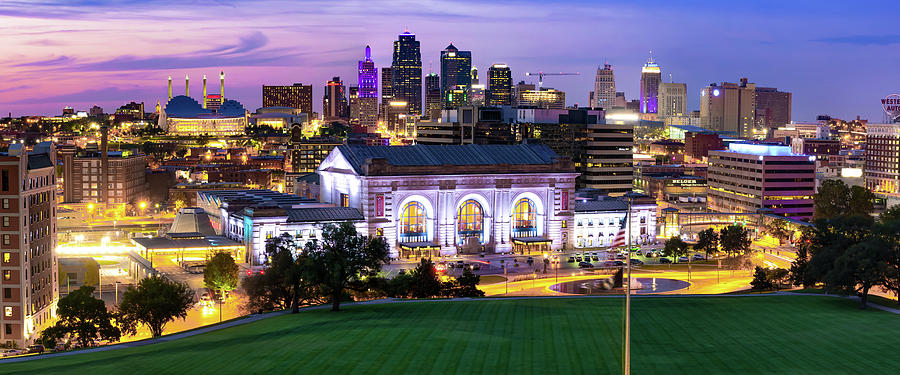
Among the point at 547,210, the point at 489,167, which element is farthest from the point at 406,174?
the point at 547,210

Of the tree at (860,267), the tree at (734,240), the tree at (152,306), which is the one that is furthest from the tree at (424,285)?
the tree at (734,240)

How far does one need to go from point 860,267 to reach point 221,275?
70.8 m

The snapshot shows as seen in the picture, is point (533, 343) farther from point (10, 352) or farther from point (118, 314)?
point (10, 352)

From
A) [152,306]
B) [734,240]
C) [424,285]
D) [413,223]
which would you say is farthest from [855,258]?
[413,223]

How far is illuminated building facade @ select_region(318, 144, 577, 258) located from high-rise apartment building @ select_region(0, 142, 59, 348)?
5484 cm

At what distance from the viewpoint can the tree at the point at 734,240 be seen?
16238cm

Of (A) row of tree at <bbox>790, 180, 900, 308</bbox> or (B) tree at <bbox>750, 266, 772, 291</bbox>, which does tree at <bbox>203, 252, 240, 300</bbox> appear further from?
(A) row of tree at <bbox>790, 180, 900, 308</bbox>

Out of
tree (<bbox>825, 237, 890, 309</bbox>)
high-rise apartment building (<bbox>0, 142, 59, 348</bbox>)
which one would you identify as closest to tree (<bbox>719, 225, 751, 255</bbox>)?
tree (<bbox>825, 237, 890, 309</bbox>)

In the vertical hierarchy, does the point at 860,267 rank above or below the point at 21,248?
above

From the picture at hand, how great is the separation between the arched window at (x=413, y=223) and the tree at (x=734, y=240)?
4857 centimetres

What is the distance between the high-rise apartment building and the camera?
11100 centimetres

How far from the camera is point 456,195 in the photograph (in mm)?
166750

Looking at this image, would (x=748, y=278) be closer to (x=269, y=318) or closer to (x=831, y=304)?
(x=831, y=304)

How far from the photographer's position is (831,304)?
93.4 m
